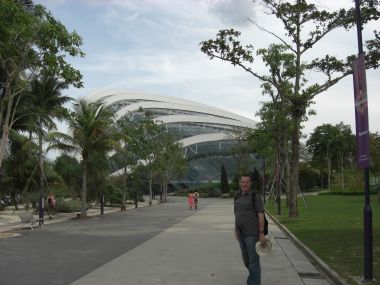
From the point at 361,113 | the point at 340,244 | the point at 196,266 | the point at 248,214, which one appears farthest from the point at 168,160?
the point at 248,214

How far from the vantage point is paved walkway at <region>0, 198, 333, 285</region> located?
32.8 feet

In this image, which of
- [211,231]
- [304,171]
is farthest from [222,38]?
[304,171]

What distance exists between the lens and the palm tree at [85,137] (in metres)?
31.6

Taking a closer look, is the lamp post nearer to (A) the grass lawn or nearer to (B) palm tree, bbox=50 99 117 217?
(A) the grass lawn

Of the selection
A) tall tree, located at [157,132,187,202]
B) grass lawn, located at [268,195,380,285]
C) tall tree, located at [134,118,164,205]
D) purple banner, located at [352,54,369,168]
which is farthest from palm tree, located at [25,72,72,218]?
tall tree, located at [157,132,187,202]

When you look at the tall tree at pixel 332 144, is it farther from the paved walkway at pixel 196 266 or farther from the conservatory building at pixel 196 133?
the paved walkway at pixel 196 266

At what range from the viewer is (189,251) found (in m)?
14.7

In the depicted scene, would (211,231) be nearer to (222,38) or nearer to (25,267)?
(222,38)

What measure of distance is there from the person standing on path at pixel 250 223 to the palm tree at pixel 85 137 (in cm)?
2411

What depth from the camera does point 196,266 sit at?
1180 centimetres

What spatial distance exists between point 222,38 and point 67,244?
12.3 meters

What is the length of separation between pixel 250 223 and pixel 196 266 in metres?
3.88

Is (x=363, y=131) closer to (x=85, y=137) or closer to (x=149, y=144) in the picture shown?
(x=85, y=137)

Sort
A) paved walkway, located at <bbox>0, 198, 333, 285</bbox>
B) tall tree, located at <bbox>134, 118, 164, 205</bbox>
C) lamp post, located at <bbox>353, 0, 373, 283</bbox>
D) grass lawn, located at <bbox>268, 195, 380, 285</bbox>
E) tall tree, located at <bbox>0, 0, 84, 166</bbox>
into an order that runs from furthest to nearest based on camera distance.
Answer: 1. tall tree, located at <bbox>134, 118, 164, 205</bbox>
2. tall tree, located at <bbox>0, 0, 84, 166</bbox>
3. grass lawn, located at <bbox>268, 195, 380, 285</bbox>
4. paved walkway, located at <bbox>0, 198, 333, 285</bbox>
5. lamp post, located at <bbox>353, 0, 373, 283</bbox>
